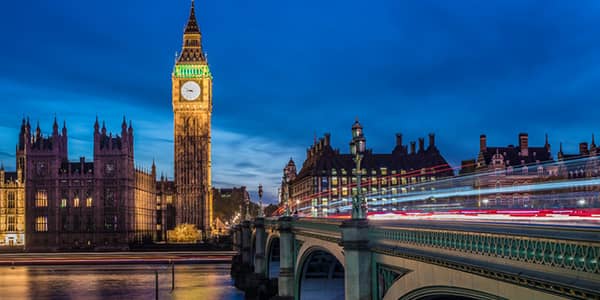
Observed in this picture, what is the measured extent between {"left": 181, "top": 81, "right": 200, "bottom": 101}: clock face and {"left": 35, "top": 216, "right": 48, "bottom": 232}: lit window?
32.7 metres

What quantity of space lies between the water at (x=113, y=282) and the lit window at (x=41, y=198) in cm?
3084

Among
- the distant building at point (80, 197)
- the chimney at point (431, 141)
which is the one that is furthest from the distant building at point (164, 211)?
the chimney at point (431, 141)

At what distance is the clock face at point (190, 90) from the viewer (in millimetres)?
142375

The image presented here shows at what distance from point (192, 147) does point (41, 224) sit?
29177 millimetres

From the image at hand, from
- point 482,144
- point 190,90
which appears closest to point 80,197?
point 190,90

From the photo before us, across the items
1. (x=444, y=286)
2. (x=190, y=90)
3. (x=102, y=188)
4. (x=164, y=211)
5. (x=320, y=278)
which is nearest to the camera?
(x=444, y=286)

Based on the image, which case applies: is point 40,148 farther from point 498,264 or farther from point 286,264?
point 498,264

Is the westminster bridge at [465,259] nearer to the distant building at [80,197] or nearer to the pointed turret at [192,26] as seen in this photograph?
the distant building at [80,197]

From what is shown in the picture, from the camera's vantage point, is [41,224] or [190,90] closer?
[41,224]

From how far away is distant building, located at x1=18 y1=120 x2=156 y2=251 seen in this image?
129 metres

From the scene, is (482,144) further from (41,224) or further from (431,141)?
(41,224)

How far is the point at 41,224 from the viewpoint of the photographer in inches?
5103

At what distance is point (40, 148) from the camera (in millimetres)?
130750

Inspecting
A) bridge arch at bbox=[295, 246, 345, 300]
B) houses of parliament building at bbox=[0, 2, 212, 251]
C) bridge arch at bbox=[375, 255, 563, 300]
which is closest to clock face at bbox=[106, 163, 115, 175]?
houses of parliament building at bbox=[0, 2, 212, 251]
